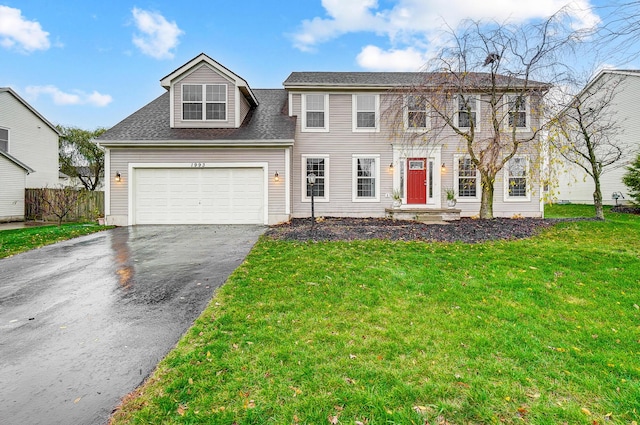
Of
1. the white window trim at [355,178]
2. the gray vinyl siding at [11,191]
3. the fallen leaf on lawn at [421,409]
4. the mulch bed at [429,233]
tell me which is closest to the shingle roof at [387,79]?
the white window trim at [355,178]

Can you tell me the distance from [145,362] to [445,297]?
366 cm

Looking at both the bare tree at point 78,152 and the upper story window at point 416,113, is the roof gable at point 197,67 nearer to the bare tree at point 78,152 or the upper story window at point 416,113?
the upper story window at point 416,113

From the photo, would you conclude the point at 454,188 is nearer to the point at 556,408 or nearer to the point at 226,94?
the point at 226,94

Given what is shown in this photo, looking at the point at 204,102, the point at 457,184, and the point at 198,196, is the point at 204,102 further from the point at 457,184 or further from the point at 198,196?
the point at 457,184

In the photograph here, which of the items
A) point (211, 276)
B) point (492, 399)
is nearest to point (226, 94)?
point (211, 276)

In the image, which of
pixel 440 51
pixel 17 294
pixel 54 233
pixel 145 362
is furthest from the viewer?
pixel 440 51

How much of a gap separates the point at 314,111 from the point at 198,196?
19.9 ft

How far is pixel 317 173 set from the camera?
1351cm

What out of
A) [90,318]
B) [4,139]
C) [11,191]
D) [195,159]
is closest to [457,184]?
[195,159]

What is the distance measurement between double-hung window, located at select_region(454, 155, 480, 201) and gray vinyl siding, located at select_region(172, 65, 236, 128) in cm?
959

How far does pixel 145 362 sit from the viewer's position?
288 cm

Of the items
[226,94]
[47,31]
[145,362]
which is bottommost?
[145,362]

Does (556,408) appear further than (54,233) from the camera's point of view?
No

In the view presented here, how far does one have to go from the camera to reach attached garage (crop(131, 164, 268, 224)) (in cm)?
1212
